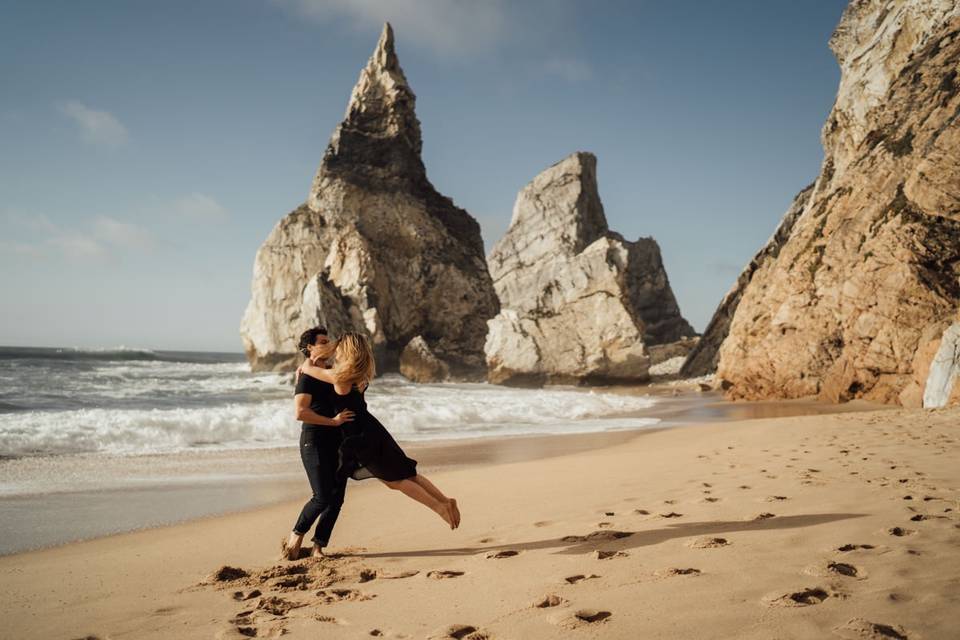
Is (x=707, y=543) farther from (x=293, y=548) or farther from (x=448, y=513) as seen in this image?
(x=293, y=548)

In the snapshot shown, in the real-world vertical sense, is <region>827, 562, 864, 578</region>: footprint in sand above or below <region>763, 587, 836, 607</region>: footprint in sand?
above

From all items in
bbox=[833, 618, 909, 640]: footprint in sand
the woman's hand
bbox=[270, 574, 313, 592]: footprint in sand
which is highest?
the woman's hand

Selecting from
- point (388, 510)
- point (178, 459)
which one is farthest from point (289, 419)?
point (388, 510)

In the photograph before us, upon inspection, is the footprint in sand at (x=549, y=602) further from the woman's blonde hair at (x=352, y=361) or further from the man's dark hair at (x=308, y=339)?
the man's dark hair at (x=308, y=339)

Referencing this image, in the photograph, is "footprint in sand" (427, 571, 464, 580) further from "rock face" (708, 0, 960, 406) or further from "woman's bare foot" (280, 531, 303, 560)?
"rock face" (708, 0, 960, 406)

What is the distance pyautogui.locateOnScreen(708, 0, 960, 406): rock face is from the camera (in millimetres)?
12602

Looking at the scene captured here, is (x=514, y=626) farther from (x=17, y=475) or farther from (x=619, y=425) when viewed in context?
(x=619, y=425)

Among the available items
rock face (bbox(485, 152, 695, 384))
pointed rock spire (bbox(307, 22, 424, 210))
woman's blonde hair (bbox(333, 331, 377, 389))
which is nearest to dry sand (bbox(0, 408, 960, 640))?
woman's blonde hair (bbox(333, 331, 377, 389))

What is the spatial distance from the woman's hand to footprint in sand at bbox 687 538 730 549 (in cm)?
235

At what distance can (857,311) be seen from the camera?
46.1ft

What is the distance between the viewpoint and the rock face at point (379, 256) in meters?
37.5

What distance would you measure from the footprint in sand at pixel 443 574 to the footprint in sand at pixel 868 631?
1.93m

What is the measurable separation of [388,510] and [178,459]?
15.1 ft

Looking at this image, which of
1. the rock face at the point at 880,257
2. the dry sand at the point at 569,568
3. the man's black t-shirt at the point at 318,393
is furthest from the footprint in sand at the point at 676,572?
the rock face at the point at 880,257
